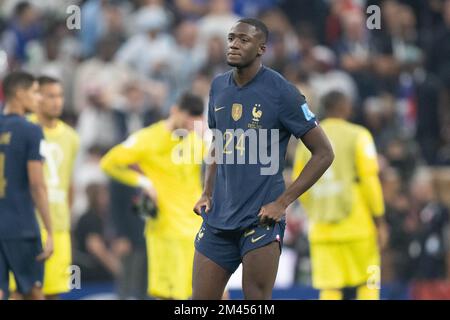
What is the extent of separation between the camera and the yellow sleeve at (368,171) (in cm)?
1268

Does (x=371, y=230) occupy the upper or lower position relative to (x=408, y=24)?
lower

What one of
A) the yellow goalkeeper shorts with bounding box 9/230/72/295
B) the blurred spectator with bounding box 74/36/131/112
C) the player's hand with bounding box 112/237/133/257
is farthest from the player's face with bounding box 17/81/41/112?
the blurred spectator with bounding box 74/36/131/112

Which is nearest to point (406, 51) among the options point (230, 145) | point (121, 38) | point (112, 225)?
point (121, 38)

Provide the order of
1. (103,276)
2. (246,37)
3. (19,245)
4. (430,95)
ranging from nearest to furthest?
(246,37) < (19,245) < (103,276) < (430,95)

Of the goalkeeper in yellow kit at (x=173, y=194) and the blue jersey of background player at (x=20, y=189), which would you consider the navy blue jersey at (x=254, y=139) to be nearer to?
the blue jersey of background player at (x=20, y=189)

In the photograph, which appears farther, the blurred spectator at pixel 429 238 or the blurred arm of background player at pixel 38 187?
the blurred spectator at pixel 429 238

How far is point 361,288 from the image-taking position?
13062mm

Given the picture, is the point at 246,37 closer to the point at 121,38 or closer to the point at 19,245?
the point at 19,245

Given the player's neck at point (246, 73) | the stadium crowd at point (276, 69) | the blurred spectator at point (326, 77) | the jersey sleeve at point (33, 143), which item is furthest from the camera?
the blurred spectator at point (326, 77)

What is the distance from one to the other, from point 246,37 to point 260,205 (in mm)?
1105

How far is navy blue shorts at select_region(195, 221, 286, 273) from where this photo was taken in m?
8.25

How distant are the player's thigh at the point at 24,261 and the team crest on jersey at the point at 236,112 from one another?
294 centimetres

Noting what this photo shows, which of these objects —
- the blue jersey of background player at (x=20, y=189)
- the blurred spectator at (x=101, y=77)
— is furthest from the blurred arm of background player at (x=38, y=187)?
the blurred spectator at (x=101, y=77)

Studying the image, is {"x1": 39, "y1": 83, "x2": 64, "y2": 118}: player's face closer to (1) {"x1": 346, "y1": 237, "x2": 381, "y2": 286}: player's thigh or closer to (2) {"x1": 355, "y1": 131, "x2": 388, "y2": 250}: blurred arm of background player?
(2) {"x1": 355, "y1": 131, "x2": 388, "y2": 250}: blurred arm of background player
